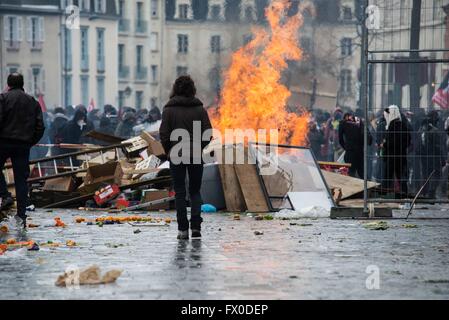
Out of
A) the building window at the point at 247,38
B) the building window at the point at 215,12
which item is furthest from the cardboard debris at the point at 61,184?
the building window at the point at 247,38

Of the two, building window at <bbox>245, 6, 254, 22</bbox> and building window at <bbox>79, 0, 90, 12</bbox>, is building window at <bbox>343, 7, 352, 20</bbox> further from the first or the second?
building window at <bbox>79, 0, 90, 12</bbox>

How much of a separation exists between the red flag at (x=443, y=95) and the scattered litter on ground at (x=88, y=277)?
8925mm

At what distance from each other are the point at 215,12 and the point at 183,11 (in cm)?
415

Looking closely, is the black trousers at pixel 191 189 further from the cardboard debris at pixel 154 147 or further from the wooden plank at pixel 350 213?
the cardboard debris at pixel 154 147

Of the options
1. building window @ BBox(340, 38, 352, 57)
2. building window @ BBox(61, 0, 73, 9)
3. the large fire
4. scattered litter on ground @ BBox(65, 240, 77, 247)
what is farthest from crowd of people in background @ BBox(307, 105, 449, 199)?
building window @ BBox(61, 0, 73, 9)

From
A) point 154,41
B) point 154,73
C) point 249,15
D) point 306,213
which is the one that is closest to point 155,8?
point 154,41

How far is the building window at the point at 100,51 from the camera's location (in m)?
95.1

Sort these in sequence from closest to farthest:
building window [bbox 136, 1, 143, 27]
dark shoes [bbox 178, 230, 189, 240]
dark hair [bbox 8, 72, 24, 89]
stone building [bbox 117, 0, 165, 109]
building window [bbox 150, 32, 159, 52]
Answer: dark shoes [bbox 178, 230, 189, 240]
dark hair [bbox 8, 72, 24, 89]
building window [bbox 150, 32, 159, 52]
stone building [bbox 117, 0, 165, 109]
building window [bbox 136, 1, 143, 27]

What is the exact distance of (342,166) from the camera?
26250mm

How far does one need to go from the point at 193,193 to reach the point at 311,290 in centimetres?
485

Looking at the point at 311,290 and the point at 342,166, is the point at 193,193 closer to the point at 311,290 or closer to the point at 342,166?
the point at 311,290

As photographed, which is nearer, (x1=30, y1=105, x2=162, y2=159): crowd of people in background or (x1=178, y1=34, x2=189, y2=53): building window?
(x1=30, y1=105, x2=162, y2=159): crowd of people in background

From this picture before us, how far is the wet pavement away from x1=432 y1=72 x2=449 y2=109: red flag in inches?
82.4

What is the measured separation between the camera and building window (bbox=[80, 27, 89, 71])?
94.0m
